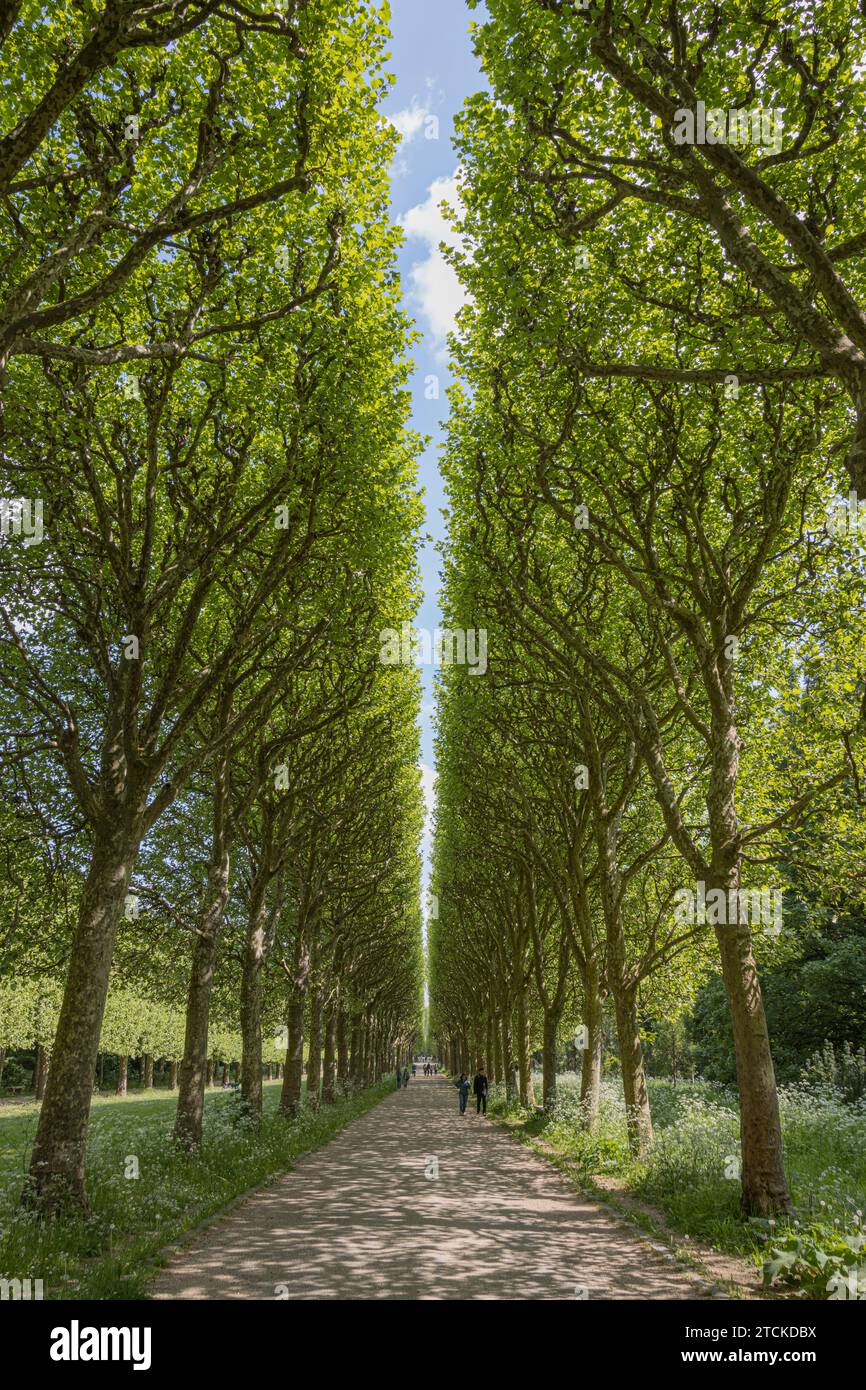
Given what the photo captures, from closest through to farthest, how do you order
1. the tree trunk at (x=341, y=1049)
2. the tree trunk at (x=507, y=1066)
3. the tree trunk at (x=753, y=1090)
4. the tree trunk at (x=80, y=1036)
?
the tree trunk at (x=80, y=1036) < the tree trunk at (x=753, y=1090) < the tree trunk at (x=507, y=1066) < the tree trunk at (x=341, y=1049)

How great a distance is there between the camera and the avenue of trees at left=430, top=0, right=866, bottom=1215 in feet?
23.8

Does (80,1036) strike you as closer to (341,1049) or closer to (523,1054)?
(523,1054)

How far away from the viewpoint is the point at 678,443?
40.3ft

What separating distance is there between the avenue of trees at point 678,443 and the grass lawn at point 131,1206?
740cm

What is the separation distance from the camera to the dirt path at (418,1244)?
7.71m

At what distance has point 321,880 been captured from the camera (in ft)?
82.7

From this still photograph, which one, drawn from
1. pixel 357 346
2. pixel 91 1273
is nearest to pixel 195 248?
pixel 357 346

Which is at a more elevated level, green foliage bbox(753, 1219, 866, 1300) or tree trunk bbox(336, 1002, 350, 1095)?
green foliage bbox(753, 1219, 866, 1300)

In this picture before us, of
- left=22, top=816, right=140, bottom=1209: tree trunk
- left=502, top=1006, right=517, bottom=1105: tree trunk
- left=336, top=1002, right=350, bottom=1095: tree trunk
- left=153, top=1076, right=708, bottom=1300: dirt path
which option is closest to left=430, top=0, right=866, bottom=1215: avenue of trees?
left=153, top=1076, right=708, bottom=1300: dirt path

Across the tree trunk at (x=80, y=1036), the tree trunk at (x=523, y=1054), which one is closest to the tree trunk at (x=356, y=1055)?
the tree trunk at (x=523, y=1054)

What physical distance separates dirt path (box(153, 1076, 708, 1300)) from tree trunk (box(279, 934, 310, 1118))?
664 cm

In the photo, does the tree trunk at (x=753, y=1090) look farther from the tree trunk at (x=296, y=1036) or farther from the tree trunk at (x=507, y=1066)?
the tree trunk at (x=507, y=1066)

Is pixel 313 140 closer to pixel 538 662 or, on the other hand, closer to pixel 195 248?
pixel 195 248

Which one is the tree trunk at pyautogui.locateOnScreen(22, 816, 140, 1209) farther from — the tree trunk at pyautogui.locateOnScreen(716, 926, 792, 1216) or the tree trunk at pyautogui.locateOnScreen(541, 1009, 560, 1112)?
the tree trunk at pyautogui.locateOnScreen(541, 1009, 560, 1112)
